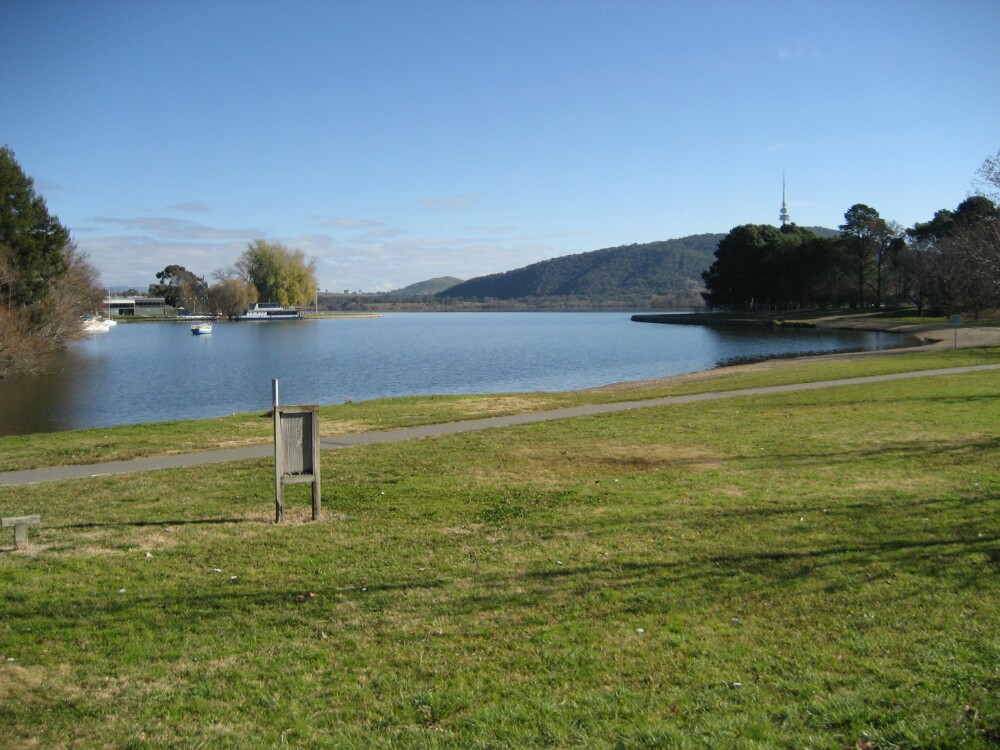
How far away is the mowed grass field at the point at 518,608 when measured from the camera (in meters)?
4.92

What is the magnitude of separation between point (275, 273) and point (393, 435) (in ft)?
471

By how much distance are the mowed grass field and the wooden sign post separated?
1.46 ft

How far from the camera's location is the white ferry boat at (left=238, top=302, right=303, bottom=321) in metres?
152

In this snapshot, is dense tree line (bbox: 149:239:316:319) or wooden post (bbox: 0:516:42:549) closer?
wooden post (bbox: 0:516:42:549)

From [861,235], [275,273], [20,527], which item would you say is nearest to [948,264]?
[861,235]

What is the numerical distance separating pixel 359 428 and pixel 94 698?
13321mm

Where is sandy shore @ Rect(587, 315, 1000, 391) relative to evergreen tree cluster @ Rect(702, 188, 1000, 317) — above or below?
below

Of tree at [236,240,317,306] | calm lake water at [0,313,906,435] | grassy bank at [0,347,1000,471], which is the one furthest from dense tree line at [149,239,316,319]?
grassy bank at [0,347,1000,471]

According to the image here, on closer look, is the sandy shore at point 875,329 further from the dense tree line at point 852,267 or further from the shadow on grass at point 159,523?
the shadow on grass at point 159,523

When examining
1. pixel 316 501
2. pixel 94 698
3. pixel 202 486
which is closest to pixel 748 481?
pixel 316 501

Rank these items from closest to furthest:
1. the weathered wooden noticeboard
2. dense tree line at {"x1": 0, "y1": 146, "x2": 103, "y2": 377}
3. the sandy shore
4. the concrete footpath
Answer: the weathered wooden noticeboard → the concrete footpath → the sandy shore → dense tree line at {"x1": 0, "y1": 146, "x2": 103, "y2": 377}

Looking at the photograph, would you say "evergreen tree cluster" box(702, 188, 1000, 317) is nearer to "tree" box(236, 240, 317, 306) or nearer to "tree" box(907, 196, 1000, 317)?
"tree" box(907, 196, 1000, 317)

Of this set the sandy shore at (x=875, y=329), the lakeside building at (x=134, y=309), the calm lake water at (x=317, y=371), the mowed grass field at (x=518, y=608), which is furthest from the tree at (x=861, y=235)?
the lakeside building at (x=134, y=309)

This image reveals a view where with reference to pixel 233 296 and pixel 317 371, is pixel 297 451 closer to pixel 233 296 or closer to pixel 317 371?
pixel 317 371
